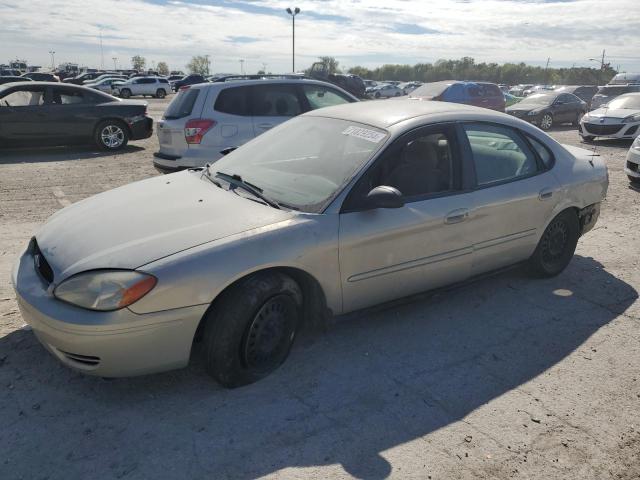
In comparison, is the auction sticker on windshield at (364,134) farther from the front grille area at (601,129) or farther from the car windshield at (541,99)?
the car windshield at (541,99)

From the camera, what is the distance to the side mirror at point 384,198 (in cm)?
322

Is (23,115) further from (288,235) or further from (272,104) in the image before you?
(288,235)

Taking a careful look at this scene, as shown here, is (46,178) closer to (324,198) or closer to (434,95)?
(324,198)

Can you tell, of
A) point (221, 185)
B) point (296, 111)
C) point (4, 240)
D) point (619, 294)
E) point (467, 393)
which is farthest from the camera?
point (296, 111)

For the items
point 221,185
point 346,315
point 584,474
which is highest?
point 221,185

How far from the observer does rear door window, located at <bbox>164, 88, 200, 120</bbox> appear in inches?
300

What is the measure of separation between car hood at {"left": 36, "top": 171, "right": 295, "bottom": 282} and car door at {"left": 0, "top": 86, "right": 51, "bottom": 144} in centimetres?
848

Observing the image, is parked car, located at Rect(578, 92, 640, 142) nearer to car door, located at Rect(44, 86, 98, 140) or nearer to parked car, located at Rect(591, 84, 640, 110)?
parked car, located at Rect(591, 84, 640, 110)

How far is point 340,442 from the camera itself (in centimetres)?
267

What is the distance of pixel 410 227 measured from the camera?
351 centimetres

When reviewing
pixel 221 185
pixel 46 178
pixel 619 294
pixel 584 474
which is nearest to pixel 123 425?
pixel 221 185

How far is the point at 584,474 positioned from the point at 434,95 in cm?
1419

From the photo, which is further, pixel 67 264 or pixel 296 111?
pixel 296 111

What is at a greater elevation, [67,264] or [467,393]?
[67,264]
